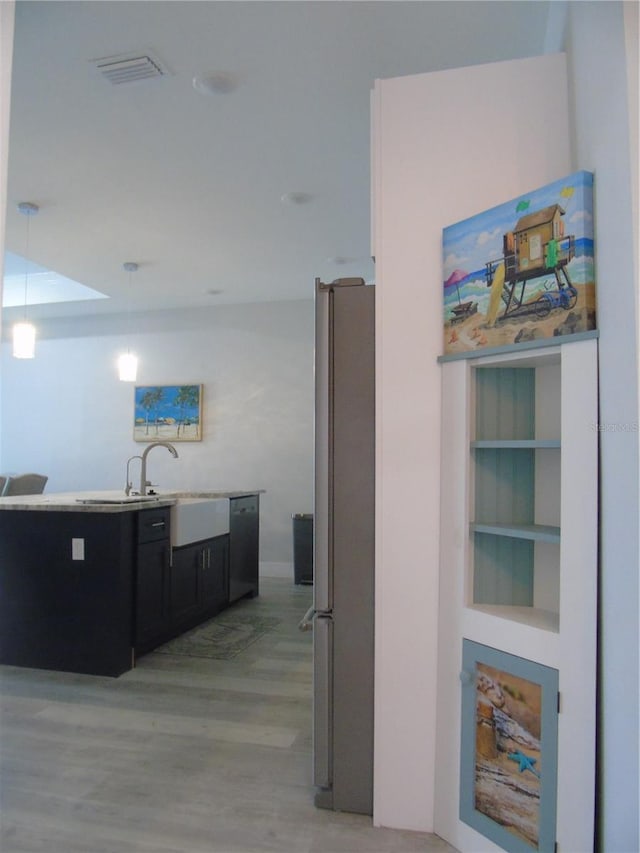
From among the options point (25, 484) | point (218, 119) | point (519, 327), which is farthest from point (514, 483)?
point (25, 484)

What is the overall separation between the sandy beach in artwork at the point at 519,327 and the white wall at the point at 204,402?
4.36m

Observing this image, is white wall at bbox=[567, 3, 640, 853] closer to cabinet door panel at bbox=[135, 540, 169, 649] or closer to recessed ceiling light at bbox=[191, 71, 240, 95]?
recessed ceiling light at bbox=[191, 71, 240, 95]

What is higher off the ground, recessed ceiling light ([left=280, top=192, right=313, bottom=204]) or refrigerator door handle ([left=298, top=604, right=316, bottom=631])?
recessed ceiling light ([left=280, top=192, right=313, bottom=204])

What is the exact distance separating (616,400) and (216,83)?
89.8 inches

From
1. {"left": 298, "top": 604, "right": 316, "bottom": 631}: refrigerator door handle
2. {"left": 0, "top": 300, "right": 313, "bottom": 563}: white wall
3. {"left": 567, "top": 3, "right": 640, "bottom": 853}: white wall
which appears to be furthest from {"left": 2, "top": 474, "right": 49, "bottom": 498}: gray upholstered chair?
{"left": 567, "top": 3, "right": 640, "bottom": 853}: white wall

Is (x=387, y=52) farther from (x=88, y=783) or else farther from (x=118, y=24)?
(x=88, y=783)

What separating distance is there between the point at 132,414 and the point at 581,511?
6.00m

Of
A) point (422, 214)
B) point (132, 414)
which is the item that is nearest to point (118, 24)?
point (422, 214)

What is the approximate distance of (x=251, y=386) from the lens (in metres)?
6.43

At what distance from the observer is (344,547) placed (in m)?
2.09

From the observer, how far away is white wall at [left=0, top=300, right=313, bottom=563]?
631 centimetres

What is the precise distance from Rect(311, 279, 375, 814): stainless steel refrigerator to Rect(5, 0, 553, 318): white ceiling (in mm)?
791

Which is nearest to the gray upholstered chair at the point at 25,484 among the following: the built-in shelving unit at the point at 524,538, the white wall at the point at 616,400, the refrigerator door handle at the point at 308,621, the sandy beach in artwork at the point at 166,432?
the sandy beach in artwork at the point at 166,432

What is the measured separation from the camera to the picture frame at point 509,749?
1630mm
